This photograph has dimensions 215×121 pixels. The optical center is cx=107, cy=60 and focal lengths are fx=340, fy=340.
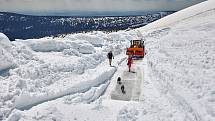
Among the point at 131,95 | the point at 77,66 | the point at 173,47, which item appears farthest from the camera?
the point at 173,47

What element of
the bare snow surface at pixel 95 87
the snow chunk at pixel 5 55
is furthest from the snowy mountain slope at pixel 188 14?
the snow chunk at pixel 5 55

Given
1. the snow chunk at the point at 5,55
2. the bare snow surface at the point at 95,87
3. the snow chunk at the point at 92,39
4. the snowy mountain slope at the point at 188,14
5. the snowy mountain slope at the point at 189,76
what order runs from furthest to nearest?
the snowy mountain slope at the point at 188,14
the snow chunk at the point at 92,39
the snow chunk at the point at 5,55
the snowy mountain slope at the point at 189,76
the bare snow surface at the point at 95,87

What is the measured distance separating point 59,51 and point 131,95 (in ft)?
28.1

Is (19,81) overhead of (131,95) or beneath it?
overhead

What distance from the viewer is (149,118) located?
44.8ft

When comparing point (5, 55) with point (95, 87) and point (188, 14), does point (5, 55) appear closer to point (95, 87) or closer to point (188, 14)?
point (95, 87)

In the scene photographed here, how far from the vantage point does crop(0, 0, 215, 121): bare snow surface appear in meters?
13.5

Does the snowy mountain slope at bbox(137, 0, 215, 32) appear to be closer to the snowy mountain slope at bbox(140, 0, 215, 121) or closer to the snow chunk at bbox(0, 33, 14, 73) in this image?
the snowy mountain slope at bbox(140, 0, 215, 121)

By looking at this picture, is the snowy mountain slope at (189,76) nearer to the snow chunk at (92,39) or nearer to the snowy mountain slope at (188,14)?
the snow chunk at (92,39)

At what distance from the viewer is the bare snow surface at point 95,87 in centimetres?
1349

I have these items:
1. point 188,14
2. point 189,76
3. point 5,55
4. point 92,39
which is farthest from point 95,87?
point 188,14

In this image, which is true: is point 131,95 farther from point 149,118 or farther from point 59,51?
point 59,51

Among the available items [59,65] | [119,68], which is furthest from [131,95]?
[119,68]

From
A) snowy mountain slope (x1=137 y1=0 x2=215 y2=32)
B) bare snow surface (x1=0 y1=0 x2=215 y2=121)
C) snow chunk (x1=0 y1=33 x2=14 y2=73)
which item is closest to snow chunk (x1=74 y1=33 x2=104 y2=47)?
bare snow surface (x1=0 y1=0 x2=215 y2=121)
